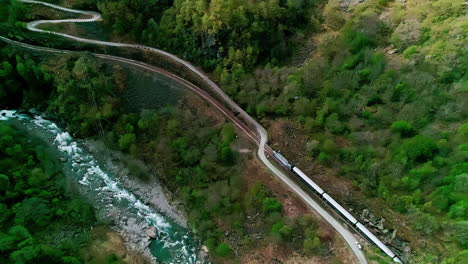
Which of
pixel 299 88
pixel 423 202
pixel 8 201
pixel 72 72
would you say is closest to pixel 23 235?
pixel 8 201

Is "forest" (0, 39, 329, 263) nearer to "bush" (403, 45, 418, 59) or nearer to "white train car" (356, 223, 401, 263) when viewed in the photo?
"white train car" (356, 223, 401, 263)

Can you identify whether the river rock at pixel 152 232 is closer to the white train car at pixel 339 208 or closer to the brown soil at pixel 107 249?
the brown soil at pixel 107 249

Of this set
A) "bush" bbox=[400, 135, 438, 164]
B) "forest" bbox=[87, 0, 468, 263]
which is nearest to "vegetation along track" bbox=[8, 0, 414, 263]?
"forest" bbox=[87, 0, 468, 263]

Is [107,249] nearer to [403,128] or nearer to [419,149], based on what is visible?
[419,149]

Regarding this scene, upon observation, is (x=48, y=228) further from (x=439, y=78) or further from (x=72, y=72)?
(x=439, y=78)

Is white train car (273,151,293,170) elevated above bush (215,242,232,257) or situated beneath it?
elevated above

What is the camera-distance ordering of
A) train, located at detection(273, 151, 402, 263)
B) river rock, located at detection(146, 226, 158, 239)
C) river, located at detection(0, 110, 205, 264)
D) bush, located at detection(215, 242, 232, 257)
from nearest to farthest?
train, located at detection(273, 151, 402, 263)
bush, located at detection(215, 242, 232, 257)
river, located at detection(0, 110, 205, 264)
river rock, located at detection(146, 226, 158, 239)
